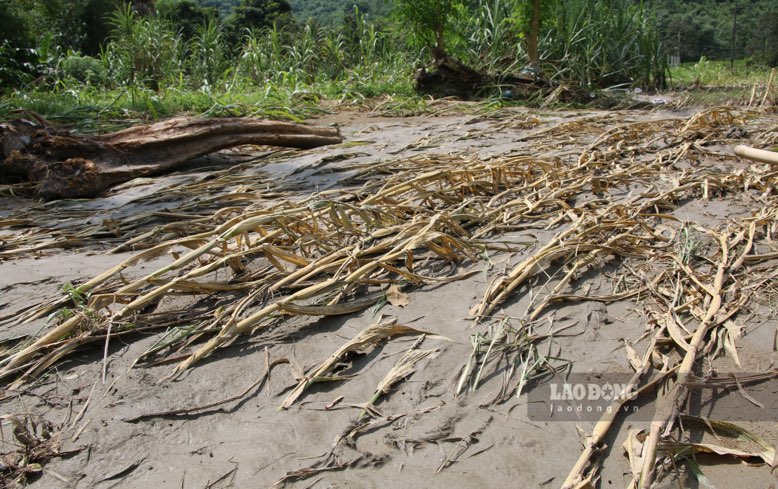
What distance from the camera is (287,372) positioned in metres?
2.03

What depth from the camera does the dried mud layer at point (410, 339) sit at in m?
1.64

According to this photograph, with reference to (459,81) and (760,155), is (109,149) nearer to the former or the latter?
(760,155)

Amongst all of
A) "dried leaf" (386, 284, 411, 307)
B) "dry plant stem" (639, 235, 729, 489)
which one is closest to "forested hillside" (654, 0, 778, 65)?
"dry plant stem" (639, 235, 729, 489)

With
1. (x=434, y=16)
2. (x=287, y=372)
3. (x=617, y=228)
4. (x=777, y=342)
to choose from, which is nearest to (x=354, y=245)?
(x=287, y=372)

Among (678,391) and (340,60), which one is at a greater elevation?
(340,60)

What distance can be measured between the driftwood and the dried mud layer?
648mm

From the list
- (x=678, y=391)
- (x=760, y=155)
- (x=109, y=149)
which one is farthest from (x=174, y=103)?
(x=760, y=155)

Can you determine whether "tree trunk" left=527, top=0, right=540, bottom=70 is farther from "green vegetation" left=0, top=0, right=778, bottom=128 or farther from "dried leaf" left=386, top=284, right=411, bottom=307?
"dried leaf" left=386, top=284, right=411, bottom=307

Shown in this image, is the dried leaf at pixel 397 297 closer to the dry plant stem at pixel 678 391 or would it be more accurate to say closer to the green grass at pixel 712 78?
the dry plant stem at pixel 678 391

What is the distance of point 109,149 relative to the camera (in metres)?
4.39

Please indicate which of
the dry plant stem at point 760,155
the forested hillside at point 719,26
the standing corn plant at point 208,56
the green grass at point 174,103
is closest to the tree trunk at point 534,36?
the green grass at point 174,103

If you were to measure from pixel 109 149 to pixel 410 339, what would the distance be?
3.15m

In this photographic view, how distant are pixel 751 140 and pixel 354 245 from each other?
3.19 meters

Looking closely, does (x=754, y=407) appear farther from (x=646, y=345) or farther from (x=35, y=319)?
(x=35, y=319)
